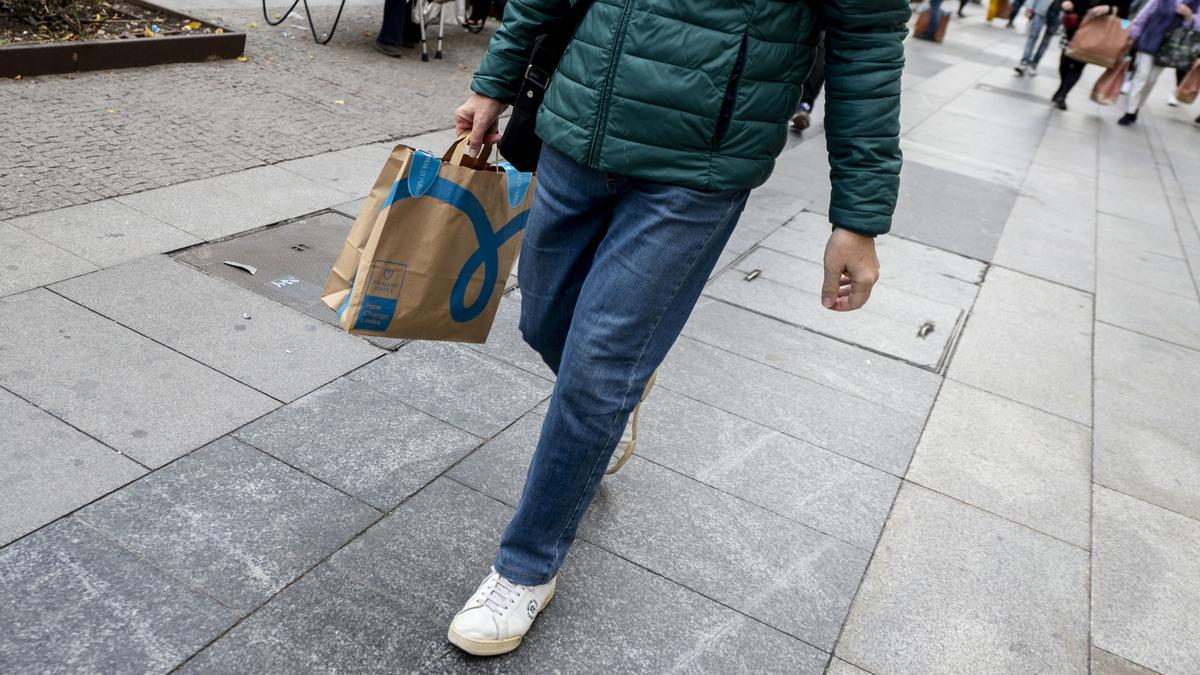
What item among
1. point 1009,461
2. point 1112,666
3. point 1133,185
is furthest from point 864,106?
point 1133,185

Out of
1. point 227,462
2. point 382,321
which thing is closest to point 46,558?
point 227,462

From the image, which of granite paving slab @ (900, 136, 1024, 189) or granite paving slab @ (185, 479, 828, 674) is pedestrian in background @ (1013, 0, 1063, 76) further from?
granite paving slab @ (185, 479, 828, 674)

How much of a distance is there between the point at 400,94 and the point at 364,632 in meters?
5.84

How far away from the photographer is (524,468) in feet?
10.1

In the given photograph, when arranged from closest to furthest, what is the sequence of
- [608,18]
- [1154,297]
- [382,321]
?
[608,18] < [382,321] < [1154,297]

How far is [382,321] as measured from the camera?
2482mm

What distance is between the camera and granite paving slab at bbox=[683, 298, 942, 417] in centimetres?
412

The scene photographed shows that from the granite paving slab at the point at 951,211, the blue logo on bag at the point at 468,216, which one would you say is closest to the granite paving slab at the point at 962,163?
the granite paving slab at the point at 951,211

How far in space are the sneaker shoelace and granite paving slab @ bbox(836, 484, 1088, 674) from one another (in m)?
0.85

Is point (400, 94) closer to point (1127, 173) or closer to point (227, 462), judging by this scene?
point (227, 462)

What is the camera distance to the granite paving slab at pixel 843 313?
4637 mm

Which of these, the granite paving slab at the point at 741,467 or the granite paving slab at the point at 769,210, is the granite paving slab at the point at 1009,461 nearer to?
the granite paving slab at the point at 741,467

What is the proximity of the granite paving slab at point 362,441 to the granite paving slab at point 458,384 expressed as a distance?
65 millimetres

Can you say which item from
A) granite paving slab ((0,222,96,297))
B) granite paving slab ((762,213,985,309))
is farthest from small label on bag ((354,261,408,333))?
granite paving slab ((762,213,985,309))
